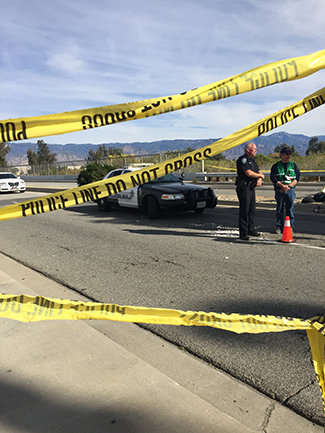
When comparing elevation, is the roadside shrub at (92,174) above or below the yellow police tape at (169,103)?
below

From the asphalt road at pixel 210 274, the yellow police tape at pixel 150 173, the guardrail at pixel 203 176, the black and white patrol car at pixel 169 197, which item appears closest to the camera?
the yellow police tape at pixel 150 173

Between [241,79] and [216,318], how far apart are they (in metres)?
1.36

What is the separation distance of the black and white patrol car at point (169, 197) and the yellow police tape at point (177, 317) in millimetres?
7388

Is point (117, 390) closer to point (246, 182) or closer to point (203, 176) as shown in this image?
point (246, 182)

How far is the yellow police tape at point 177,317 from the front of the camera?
203 cm

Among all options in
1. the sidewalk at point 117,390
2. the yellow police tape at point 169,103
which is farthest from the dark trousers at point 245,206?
the yellow police tape at point 169,103

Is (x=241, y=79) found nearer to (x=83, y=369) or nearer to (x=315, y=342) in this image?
(x=315, y=342)

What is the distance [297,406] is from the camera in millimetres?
2400

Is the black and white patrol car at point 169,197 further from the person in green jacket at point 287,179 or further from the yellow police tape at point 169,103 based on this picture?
the yellow police tape at point 169,103

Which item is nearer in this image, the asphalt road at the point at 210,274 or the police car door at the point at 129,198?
the asphalt road at the point at 210,274

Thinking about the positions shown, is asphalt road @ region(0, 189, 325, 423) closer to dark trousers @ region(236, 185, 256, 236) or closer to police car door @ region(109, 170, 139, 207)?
dark trousers @ region(236, 185, 256, 236)

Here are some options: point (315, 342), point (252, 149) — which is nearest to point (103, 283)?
point (315, 342)

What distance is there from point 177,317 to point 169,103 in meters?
1.21

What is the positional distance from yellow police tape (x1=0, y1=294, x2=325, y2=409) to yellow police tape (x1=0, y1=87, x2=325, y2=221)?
642 millimetres
